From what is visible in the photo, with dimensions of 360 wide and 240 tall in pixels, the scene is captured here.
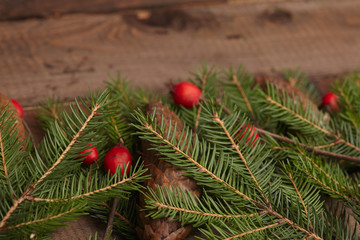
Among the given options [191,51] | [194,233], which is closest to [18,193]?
[194,233]

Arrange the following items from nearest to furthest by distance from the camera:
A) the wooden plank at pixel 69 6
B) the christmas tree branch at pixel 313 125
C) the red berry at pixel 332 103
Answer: the christmas tree branch at pixel 313 125
the red berry at pixel 332 103
the wooden plank at pixel 69 6

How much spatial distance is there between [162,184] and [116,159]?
112 mm

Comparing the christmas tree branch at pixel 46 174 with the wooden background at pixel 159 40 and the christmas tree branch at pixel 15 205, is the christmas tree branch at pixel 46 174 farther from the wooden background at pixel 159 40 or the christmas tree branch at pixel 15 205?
the wooden background at pixel 159 40

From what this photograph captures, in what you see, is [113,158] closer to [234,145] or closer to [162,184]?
[162,184]

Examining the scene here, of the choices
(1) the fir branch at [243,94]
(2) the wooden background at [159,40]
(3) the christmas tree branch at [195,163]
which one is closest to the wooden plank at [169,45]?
(2) the wooden background at [159,40]

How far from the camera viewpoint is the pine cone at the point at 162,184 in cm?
68

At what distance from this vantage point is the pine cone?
683 millimetres

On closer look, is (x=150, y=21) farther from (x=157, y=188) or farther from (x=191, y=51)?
(x=157, y=188)

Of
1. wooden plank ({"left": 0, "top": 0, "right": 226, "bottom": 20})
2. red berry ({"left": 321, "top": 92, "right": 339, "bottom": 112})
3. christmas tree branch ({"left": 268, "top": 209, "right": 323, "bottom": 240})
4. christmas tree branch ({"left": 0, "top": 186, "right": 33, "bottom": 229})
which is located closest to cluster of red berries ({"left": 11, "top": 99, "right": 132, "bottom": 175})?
christmas tree branch ({"left": 0, "top": 186, "right": 33, "bottom": 229})

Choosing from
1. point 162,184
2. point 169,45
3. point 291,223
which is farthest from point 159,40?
point 291,223

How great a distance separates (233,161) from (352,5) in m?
1.05

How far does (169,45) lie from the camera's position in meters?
1.25

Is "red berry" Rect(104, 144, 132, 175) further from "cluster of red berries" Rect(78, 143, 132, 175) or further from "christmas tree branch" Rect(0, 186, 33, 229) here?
"christmas tree branch" Rect(0, 186, 33, 229)

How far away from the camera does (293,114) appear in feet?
2.85
